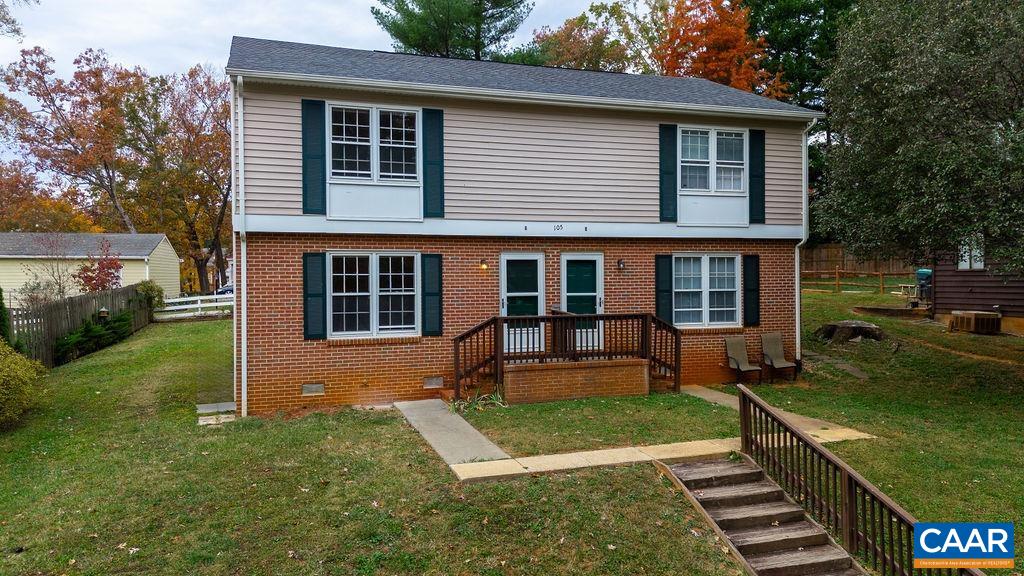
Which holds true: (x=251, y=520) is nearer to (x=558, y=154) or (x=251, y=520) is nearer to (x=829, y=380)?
(x=558, y=154)

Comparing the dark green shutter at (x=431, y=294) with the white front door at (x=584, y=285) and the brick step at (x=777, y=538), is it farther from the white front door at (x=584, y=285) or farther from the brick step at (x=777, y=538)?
the brick step at (x=777, y=538)

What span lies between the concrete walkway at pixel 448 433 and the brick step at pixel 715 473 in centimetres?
195

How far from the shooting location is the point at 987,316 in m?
16.1

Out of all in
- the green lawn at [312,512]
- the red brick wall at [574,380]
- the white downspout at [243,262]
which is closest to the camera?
the green lawn at [312,512]

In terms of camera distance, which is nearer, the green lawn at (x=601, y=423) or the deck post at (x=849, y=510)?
the deck post at (x=849, y=510)

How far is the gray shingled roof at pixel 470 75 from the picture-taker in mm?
10258

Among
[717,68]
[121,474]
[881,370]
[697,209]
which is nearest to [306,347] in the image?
[121,474]

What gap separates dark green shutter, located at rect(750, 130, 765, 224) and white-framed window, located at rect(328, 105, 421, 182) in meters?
6.56

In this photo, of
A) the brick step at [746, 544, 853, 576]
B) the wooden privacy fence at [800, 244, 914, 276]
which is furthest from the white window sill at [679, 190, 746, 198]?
the wooden privacy fence at [800, 244, 914, 276]

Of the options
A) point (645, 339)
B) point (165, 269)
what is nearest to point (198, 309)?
point (165, 269)

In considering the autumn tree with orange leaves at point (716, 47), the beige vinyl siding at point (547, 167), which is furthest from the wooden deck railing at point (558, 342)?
the autumn tree with orange leaves at point (716, 47)

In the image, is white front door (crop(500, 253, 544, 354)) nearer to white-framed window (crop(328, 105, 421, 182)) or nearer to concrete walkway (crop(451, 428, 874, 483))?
white-framed window (crop(328, 105, 421, 182))

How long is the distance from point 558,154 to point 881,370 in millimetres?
8158

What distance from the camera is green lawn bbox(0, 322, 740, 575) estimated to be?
5.05m
